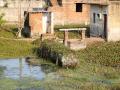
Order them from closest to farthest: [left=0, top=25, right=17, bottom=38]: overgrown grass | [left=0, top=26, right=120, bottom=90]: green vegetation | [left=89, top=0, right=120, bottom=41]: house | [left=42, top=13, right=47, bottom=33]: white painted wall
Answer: [left=0, top=26, right=120, bottom=90]: green vegetation
[left=89, top=0, right=120, bottom=41]: house
[left=0, top=25, right=17, bottom=38]: overgrown grass
[left=42, top=13, right=47, bottom=33]: white painted wall

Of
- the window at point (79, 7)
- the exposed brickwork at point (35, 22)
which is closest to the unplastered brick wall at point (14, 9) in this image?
the window at point (79, 7)

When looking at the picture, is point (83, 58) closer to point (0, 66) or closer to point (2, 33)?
point (0, 66)

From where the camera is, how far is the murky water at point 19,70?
2323 cm

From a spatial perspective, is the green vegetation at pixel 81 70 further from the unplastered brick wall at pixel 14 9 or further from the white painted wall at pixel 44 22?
the unplastered brick wall at pixel 14 9

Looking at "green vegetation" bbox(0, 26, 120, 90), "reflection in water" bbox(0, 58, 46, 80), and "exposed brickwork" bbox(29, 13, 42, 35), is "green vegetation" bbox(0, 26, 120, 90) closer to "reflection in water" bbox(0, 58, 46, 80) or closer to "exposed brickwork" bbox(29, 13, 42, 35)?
"reflection in water" bbox(0, 58, 46, 80)

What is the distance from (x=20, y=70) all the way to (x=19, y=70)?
52 millimetres

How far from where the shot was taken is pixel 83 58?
86.6 feet

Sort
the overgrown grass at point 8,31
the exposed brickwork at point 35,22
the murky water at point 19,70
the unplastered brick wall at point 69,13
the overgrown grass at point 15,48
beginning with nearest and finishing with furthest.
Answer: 1. the murky water at point 19,70
2. the overgrown grass at point 15,48
3. the overgrown grass at point 8,31
4. the exposed brickwork at point 35,22
5. the unplastered brick wall at point 69,13

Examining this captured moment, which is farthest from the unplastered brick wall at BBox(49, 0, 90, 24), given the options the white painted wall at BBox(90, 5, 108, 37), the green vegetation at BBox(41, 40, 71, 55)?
the green vegetation at BBox(41, 40, 71, 55)

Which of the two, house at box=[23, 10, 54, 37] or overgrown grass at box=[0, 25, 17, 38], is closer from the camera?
overgrown grass at box=[0, 25, 17, 38]

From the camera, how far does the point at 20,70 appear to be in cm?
2488

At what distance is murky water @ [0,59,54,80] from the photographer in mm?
23234

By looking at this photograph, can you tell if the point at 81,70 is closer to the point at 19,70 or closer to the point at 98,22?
the point at 19,70

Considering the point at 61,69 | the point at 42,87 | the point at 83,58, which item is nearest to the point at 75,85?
the point at 42,87
